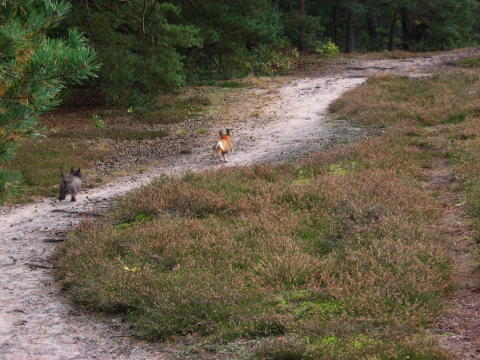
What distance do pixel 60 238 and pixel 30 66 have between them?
23.0 feet

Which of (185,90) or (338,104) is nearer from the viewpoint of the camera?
(338,104)

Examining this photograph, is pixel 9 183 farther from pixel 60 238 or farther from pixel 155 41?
pixel 155 41

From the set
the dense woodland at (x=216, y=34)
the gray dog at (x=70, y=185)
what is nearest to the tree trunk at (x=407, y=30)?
the dense woodland at (x=216, y=34)

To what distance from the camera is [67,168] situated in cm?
1628

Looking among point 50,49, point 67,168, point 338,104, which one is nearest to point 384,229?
point 50,49

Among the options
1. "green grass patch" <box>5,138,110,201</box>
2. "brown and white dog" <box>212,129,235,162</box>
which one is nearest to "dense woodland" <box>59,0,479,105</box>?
"green grass patch" <box>5,138,110,201</box>

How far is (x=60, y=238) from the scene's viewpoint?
36.1ft

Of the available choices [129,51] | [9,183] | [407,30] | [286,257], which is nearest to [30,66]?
[9,183]

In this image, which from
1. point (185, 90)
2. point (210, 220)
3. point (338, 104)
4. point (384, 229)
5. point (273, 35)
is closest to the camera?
point (384, 229)

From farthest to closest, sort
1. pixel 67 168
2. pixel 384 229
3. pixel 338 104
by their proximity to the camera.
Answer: pixel 338 104, pixel 67 168, pixel 384 229

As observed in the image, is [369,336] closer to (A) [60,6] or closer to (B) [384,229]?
(B) [384,229]

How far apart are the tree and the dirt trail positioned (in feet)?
9.84

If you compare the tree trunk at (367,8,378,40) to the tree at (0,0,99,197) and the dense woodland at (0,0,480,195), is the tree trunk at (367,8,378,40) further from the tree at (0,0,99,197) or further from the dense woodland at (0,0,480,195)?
the tree at (0,0,99,197)

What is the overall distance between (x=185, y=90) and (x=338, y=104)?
29.4 ft
